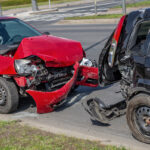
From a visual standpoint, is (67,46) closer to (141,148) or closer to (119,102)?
(119,102)

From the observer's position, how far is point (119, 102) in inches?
239

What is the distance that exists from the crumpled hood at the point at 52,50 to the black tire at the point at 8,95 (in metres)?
0.50

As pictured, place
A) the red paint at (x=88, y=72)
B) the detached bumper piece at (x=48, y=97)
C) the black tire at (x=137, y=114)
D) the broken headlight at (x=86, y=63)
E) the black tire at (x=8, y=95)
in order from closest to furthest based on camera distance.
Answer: the black tire at (x=137, y=114), the detached bumper piece at (x=48, y=97), the black tire at (x=8, y=95), the red paint at (x=88, y=72), the broken headlight at (x=86, y=63)

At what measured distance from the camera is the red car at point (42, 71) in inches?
262

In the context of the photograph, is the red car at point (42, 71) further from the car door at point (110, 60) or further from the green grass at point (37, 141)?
the car door at point (110, 60)

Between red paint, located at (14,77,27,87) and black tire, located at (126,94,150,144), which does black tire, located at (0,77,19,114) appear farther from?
black tire, located at (126,94,150,144)

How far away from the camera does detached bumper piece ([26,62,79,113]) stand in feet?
21.3

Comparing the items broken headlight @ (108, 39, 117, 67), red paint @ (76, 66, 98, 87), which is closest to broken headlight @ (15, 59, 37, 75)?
red paint @ (76, 66, 98, 87)

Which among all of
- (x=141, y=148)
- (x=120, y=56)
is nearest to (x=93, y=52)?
(x=120, y=56)

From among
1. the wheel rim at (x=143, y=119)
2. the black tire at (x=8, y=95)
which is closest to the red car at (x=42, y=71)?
the black tire at (x=8, y=95)

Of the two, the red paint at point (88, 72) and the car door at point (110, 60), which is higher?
the car door at point (110, 60)

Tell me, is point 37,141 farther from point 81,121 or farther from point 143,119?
point 143,119

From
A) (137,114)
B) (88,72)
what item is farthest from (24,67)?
(137,114)

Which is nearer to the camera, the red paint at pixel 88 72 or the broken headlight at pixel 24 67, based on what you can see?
the broken headlight at pixel 24 67
